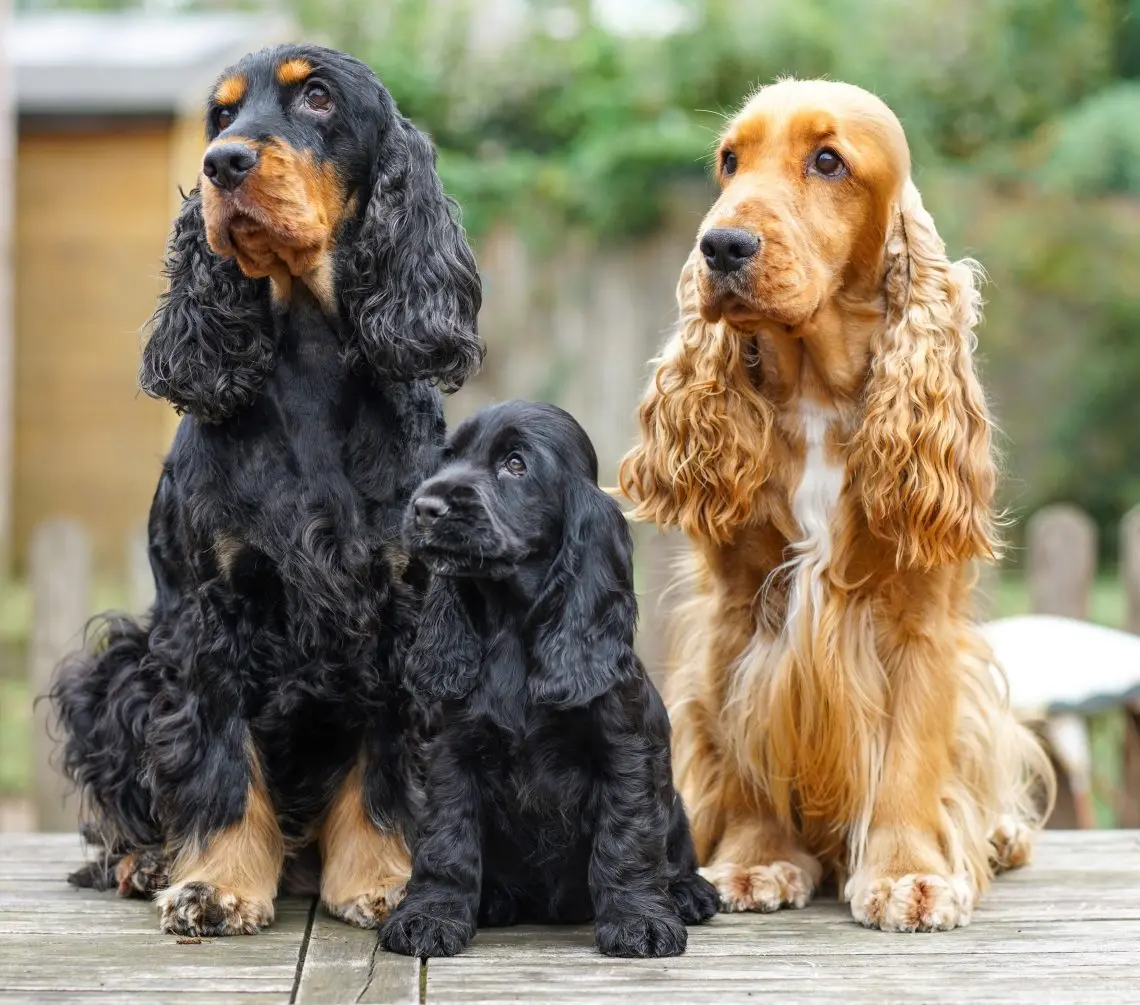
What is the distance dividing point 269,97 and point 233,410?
2.15 ft

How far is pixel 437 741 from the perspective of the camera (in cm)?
326

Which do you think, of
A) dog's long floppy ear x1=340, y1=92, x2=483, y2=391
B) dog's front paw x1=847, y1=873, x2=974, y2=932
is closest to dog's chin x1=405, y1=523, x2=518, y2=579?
dog's long floppy ear x1=340, y1=92, x2=483, y2=391

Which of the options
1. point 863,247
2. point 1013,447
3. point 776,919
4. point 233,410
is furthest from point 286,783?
point 1013,447

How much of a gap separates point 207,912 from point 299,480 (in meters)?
0.91

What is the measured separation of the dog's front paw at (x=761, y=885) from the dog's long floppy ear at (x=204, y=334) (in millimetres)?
1497

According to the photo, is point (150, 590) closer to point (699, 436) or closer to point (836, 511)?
point (699, 436)

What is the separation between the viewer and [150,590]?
5578 millimetres

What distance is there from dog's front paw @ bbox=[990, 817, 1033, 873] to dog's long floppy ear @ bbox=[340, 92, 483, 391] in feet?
5.76

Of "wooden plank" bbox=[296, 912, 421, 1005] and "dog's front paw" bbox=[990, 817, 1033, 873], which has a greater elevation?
"dog's front paw" bbox=[990, 817, 1033, 873]

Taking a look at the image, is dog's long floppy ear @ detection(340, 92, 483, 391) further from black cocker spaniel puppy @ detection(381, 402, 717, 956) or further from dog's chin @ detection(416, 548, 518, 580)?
dog's chin @ detection(416, 548, 518, 580)

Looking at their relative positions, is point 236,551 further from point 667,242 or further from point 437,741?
point 667,242

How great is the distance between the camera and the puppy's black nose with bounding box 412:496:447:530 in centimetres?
308

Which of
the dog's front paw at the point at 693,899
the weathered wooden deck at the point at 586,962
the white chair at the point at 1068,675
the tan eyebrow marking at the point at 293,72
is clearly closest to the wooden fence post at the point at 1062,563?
the white chair at the point at 1068,675

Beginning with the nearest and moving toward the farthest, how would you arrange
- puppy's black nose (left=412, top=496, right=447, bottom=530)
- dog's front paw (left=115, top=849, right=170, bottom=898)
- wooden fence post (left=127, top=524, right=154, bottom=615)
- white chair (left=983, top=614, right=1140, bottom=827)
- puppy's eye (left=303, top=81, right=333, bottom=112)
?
puppy's black nose (left=412, top=496, right=447, bottom=530), puppy's eye (left=303, top=81, right=333, bottom=112), dog's front paw (left=115, top=849, right=170, bottom=898), white chair (left=983, top=614, right=1140, bottom=827), wooden fence post (left=127, top=524, right=154, bottom=615)
